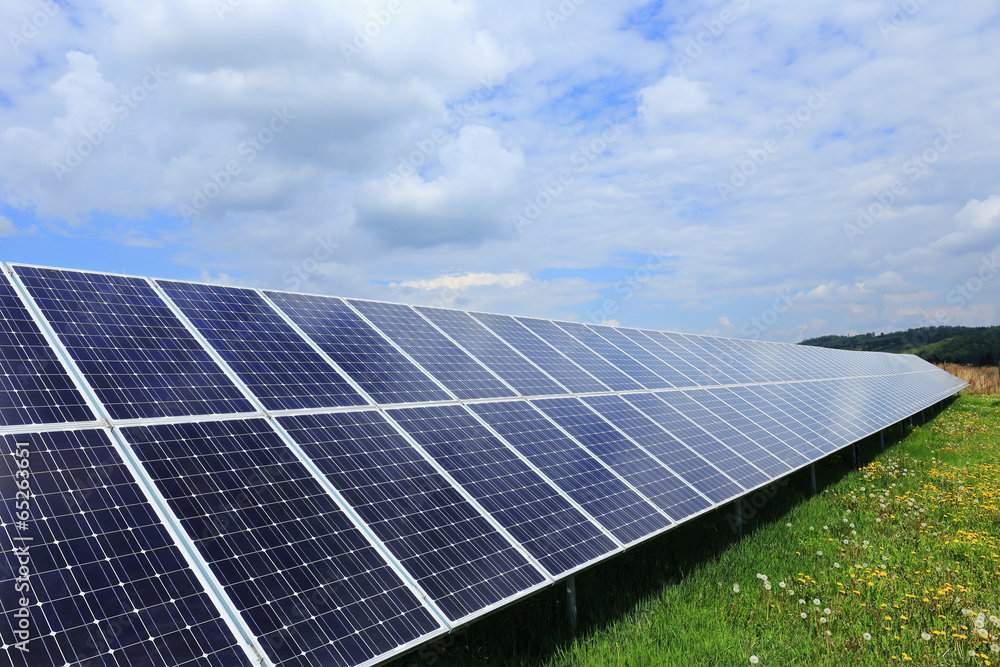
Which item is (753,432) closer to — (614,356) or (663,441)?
(663,441)

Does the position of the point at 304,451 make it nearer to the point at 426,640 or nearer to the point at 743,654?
the point at 426,640

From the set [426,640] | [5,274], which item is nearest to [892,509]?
[426,640]

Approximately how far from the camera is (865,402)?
25.1 meters

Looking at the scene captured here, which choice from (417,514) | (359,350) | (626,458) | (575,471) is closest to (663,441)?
(626,458)

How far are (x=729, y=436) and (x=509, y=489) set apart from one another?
7740mm

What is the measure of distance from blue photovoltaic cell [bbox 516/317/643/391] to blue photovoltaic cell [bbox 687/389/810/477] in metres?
2.28

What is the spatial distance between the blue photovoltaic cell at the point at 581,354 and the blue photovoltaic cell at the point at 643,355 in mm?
1894

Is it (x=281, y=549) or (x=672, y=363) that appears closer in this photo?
(x=281, y=549)

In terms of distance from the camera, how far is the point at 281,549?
589 cm

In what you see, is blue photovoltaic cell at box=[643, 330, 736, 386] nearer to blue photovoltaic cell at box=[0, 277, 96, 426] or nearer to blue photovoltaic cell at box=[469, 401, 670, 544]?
blue photovoltaic cell at box=[469, 401, 670, 544]

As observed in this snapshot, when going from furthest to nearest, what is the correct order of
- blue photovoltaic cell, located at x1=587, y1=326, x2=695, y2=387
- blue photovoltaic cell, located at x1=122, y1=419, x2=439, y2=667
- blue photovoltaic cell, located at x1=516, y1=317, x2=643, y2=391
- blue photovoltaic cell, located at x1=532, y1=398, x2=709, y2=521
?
blue photovoltaic cell, located at x1=587, y1=326, x2=695, y2=387, blue photovoltaic cell, located at x1=516, y1=317, x2=643, y2=391, blue photovoltaic cell, located at x1=532, y1=398, x2=709, y2=521, blue photovoltaic cell, located at x1=122, y1=419, x2=439, y2=667

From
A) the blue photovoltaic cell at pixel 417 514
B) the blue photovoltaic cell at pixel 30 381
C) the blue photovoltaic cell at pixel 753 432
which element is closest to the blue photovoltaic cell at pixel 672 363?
the blue photovoltaic cell at pixel 753 432

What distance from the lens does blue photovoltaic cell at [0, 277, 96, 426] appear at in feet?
20.0

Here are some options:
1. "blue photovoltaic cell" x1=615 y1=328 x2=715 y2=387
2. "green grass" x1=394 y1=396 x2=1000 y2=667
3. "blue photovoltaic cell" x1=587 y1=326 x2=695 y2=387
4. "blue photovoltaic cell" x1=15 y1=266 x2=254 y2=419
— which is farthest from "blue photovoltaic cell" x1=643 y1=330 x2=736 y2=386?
"blue photovoltaic cell" x1=15 y1=266 x2=254 y2=419
